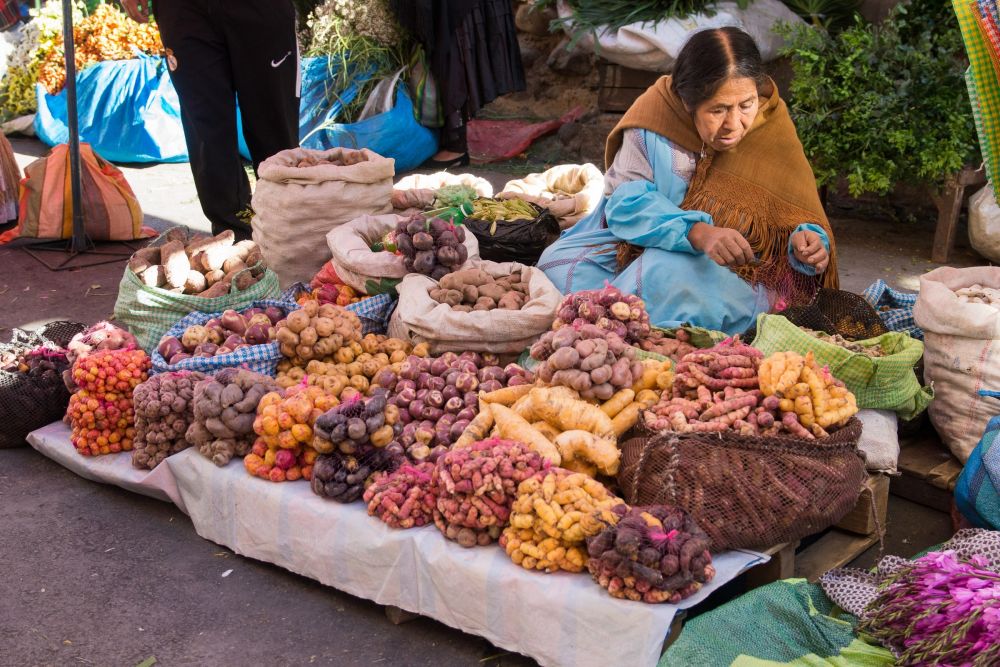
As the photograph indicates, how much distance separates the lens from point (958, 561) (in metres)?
2.23

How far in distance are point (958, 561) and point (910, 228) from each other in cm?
405

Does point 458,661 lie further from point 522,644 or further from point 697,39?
point 697,39

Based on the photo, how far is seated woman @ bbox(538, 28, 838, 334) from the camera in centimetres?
343

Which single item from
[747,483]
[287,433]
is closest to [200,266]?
[287,433]

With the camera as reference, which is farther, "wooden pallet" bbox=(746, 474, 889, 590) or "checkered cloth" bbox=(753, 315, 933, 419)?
"checkered cloth" bbox=(753, 315, 933, 419)

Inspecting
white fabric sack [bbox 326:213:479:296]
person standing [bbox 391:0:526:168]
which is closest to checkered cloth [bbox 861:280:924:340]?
white fabric sack [bbox 326:213:479:296]

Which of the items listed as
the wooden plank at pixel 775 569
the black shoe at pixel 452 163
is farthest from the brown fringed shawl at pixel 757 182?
the black shoe at pixel 452 163

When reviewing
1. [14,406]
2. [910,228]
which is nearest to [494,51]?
[910,228]

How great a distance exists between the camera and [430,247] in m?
3.75

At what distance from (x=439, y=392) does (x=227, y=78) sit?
2.77m

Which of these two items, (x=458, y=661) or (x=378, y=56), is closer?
(x=458, y=661)

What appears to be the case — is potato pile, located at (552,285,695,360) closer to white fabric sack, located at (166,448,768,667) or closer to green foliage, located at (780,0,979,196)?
white fabric sack, located at (166,448,768,667)

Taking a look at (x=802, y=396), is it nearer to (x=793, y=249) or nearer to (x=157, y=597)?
(x=793, y=249)

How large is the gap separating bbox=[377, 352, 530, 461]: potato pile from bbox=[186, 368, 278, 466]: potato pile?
429mm
